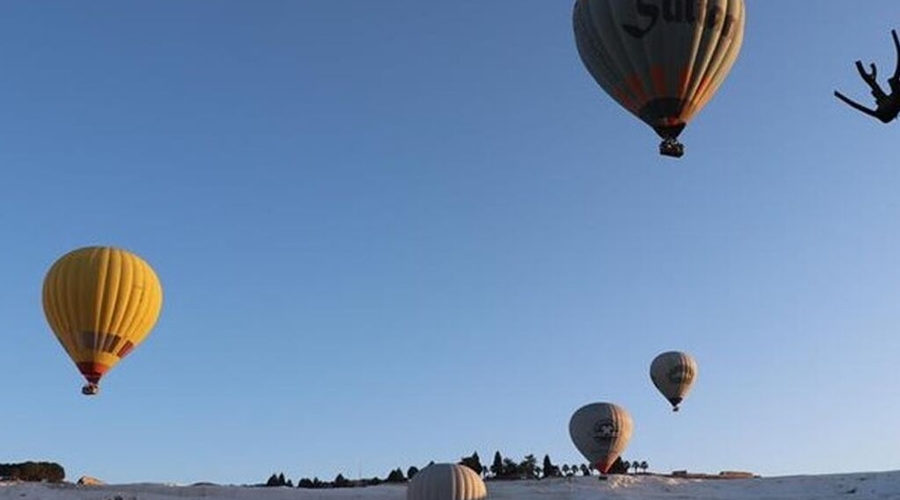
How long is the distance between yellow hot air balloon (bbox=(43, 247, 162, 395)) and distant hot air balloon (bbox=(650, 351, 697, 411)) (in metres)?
40.0

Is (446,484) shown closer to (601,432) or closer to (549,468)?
(601,432)

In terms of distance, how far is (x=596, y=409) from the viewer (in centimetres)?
6844

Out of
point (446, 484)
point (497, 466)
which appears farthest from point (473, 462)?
point (446, 484)

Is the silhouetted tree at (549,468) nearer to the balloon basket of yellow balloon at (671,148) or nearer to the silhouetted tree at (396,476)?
the silhouetted tree at (396,476)

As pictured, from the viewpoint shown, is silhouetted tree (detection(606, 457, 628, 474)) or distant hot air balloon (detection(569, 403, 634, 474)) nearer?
distant hot air balloon (detection(569, 403, 634, 474))

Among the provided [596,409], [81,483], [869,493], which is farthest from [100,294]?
[869,493]

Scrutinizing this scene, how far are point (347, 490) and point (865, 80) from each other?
2719 inches

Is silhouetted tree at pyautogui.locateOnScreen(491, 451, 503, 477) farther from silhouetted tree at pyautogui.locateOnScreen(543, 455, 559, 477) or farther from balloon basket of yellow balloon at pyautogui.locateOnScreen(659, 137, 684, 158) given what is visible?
balloon basket of yellow balloon at pyautogui.locateOnScreen(659, 137, 684, 158)

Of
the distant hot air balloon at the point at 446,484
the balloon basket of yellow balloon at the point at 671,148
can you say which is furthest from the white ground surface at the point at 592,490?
the balloon basket of yellow balloon at the point at 671,148

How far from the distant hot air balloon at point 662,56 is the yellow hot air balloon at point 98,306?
85.8 feet

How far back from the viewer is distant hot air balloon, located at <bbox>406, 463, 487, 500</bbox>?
153ft

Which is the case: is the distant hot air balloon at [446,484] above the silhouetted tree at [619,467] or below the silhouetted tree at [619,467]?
below

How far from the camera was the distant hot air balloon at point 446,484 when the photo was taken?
153 ft

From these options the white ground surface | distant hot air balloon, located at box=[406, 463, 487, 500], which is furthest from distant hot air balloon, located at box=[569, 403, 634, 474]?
distant hot air balloon, located at box=[406, 463, 487, 500]
